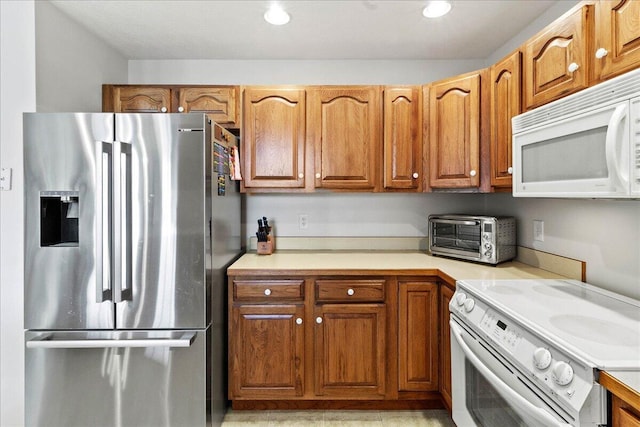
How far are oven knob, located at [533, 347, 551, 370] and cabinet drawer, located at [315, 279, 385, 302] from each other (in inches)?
40.7

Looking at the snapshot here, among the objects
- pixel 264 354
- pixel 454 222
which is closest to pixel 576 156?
pixel 454 222

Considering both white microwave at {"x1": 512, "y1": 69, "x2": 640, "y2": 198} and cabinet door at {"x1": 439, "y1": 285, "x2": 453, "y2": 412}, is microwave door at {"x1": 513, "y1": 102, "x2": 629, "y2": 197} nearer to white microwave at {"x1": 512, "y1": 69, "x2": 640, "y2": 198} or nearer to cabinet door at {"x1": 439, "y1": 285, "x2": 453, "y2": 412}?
white microwave at {"x1": 512, "y1": 69, "x2": 640, "y2": 198}

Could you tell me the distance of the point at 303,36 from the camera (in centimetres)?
229

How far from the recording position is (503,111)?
1.93 meters

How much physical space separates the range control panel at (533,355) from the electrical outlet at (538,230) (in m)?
0.85

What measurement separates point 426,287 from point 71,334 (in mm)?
1957

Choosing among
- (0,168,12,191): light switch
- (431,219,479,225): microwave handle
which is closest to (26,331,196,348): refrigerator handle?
(0,168,12,191): light switch

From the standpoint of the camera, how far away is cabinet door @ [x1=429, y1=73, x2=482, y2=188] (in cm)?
213

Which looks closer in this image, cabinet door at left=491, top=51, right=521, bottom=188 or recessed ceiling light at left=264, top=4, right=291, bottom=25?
cabinet door at left=491, top=51, right=521, bottom=188

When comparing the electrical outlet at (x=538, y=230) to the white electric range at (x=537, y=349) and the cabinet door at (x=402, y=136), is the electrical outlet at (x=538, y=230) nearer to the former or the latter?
the white electric range at (x=537, y=349)

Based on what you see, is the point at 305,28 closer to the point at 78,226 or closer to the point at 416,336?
the point at 78,226

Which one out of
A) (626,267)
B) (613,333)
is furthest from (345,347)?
(626,267)

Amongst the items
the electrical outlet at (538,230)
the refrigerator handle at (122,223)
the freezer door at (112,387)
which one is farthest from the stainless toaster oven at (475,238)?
the refrigerator handle at (122,223)

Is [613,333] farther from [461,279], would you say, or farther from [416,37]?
[416,37]
